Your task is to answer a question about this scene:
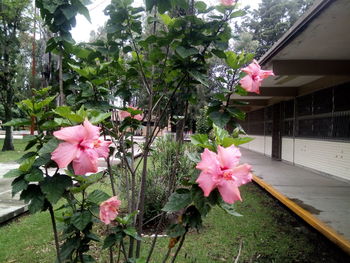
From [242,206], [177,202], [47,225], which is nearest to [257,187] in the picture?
[242,206]

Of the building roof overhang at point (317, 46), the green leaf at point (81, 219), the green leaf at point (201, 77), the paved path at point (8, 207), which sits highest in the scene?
the building roof overhang at point (317, 46)

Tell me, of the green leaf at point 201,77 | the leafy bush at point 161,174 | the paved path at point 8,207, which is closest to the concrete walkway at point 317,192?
the leafy bush at point 161,174

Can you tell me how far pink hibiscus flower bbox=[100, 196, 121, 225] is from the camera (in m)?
1.41

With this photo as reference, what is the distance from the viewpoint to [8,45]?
1366 centimetres

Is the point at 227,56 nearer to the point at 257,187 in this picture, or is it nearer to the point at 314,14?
the point at 314,14

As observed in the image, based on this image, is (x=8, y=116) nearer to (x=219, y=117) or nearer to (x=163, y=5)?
(x=163, y=5)

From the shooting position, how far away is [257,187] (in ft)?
24.1

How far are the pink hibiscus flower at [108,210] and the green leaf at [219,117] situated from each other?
631 millimetres

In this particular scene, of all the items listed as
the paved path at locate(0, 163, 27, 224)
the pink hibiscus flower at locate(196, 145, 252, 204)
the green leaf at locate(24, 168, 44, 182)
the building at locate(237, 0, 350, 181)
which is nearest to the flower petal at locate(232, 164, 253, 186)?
the pink hibiscus flower at locate(196, 145, 252, 204)

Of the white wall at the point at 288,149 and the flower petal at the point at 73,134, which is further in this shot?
the white wall at the point at 288,149

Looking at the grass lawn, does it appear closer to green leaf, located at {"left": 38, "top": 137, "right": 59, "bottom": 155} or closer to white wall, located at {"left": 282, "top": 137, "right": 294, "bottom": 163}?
green leaf, located at {"left": 38, "top": 137, "right": 59, "bottom": 155}

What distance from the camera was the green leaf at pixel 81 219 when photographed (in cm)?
139

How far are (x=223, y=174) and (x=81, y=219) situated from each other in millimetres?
761

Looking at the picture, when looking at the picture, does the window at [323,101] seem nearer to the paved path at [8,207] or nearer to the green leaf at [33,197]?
the paved path at [8,207]
